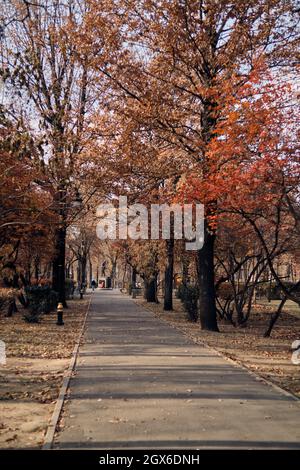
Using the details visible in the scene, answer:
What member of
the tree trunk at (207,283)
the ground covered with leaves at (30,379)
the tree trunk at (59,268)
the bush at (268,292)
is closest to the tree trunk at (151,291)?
the bush at (268,292)

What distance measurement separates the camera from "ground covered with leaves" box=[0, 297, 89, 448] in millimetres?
6590

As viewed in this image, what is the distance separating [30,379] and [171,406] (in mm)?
3456

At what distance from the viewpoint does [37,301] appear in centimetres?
2431

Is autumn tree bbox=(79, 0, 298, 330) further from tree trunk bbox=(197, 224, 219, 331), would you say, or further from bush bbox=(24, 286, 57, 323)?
→ bush bbox=(24, 286, 57, 323)

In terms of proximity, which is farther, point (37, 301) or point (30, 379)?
point (37, 301)

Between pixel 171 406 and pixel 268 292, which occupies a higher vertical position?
pixel 268 292

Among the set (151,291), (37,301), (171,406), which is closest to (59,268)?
(37,301)

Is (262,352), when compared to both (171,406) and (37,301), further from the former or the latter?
(37,301)

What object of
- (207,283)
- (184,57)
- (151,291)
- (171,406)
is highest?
(184,57)

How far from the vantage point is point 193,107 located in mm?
20781

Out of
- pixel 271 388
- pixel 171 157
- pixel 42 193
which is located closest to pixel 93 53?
Result: pixel 171 157

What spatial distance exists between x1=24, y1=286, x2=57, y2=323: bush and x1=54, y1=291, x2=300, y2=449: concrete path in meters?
10.1

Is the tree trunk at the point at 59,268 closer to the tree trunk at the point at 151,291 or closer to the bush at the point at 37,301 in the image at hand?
the bush at the point at 37,301
